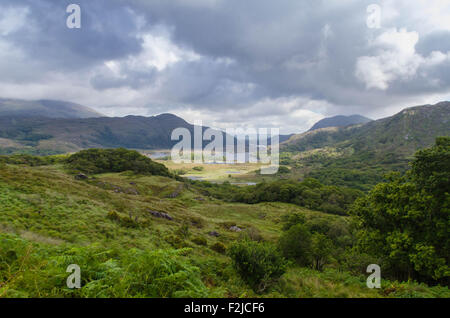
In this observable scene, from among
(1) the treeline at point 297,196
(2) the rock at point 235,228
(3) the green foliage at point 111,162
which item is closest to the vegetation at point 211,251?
(2) the rock at point 235,228

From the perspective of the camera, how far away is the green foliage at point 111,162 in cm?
10138

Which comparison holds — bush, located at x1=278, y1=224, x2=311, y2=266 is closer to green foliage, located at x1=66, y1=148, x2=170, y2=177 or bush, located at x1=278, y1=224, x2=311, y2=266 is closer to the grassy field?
the grassy field

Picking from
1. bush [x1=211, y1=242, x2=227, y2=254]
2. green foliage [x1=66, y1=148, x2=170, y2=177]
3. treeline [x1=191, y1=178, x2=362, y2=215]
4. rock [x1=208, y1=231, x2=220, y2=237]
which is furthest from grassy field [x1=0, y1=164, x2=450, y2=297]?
green foliage [x1=66, y1=148, x2=170, y2=177]

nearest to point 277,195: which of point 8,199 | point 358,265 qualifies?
point 358,265

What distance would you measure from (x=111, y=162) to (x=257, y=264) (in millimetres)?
115464

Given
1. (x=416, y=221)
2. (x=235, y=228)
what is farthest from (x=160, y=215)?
(x=416, y=221)

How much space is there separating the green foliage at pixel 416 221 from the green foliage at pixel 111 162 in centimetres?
9945

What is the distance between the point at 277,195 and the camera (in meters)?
113

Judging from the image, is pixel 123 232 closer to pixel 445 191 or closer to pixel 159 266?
pixel 159 266

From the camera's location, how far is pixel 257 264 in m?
12.4

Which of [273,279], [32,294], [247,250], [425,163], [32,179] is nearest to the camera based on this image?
[32,294]

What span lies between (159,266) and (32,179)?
36693 millimetres

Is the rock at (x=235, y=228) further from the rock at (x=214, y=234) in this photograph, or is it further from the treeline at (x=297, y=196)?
the treeline at (x=297, y=196)

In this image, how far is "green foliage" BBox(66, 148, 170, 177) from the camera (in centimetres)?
10138
